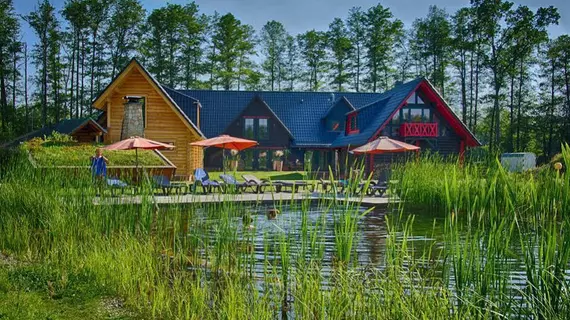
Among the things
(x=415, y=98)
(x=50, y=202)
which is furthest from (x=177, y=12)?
(x=50, y=202)

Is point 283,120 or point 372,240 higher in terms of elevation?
point 283,120

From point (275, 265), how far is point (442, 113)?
79.9ft

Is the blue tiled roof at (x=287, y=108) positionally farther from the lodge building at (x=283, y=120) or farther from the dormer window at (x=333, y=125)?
the dormer window at (x=333, y=125)

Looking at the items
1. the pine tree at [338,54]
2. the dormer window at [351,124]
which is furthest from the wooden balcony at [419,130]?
the pine tree at [338,54]

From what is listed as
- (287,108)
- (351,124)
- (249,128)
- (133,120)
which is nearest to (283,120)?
(287,108)

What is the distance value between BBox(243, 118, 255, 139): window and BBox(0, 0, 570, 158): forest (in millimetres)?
10117

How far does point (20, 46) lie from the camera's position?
3866cm

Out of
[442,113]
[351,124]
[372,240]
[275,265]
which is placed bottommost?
[372,240]

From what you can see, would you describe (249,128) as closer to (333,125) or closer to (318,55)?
(333,125)

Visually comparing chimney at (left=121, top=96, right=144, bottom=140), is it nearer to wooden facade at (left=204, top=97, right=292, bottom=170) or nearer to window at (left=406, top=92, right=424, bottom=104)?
wooden facade at (left=204, top=97, right=292, bottom=170)

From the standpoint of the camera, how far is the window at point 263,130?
31.4 m

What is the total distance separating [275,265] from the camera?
147 inches

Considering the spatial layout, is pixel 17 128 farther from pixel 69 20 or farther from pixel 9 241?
pixel 9 241

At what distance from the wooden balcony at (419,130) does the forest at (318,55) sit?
11.2 meters
